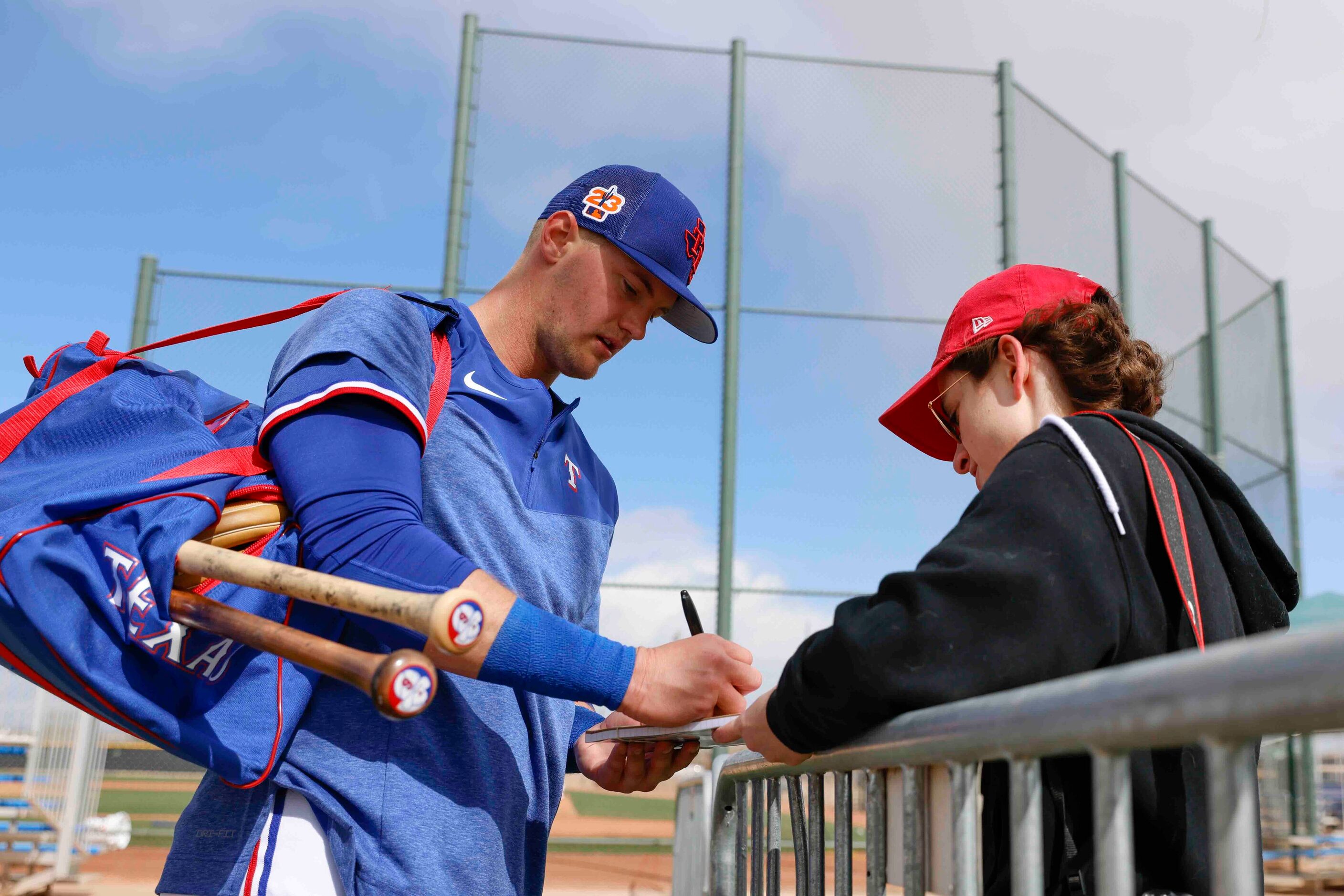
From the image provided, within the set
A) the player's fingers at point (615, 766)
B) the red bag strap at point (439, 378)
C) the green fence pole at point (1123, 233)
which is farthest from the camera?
the green fence pole at point (1123, 233)

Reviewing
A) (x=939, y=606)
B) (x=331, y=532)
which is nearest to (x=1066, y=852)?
(x=939, y=606)

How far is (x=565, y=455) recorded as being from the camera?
1.72 metres

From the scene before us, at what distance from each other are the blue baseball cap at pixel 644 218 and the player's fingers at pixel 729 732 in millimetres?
761

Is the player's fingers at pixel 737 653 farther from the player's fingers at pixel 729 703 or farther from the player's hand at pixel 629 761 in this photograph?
the player's hand at pixel 629 761

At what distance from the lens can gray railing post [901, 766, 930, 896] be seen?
989mm

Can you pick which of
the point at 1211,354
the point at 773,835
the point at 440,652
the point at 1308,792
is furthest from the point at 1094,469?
the point at 1308,792

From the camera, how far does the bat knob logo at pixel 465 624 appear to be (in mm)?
921

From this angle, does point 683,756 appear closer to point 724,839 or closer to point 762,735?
point 724,839

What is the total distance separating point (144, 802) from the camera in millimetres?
10227

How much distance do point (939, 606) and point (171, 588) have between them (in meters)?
0.80

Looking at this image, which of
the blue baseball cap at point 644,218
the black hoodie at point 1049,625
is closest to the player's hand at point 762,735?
the black hoodie at point 1049,625

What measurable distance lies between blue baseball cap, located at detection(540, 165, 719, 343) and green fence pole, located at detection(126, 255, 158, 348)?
541 cm

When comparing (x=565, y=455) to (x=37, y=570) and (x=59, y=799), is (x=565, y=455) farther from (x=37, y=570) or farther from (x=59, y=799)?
(x=59, y=799)

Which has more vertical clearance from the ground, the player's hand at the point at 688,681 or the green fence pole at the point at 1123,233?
the green fence pole at the point at 1123,233
